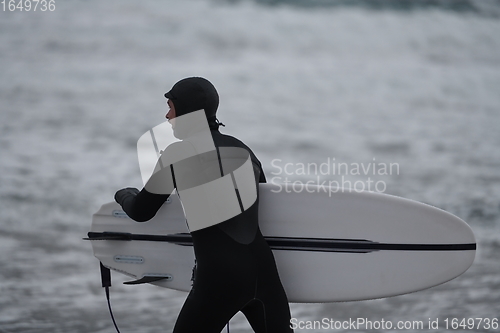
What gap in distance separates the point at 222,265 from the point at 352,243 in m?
0.66

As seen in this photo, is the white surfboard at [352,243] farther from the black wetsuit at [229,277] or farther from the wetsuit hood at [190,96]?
the wetsuit hood at [190,96]

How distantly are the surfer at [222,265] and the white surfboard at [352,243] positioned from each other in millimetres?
401

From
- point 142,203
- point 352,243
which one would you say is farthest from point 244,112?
point 142,203

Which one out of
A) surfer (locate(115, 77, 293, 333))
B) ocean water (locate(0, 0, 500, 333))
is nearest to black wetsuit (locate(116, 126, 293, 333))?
surfer (locate(115, 77, 293, 333))

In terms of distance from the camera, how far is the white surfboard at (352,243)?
2.13 metres

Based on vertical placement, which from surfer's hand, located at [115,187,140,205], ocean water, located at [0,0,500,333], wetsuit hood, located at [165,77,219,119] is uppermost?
wetsuit hood, located at [165,77,219,119]

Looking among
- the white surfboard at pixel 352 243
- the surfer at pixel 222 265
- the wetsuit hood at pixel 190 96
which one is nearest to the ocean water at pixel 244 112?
the white surfboard at pixel 352 243

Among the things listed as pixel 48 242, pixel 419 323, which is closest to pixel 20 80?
pixel 48 242

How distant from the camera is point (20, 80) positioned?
8711 millimetres

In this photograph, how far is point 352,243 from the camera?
7.13 feet

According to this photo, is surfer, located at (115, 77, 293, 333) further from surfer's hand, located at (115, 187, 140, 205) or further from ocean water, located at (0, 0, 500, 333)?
ocean water, located at (0, 0, 500, 333)

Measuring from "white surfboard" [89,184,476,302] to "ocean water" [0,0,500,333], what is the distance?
0.72 metres

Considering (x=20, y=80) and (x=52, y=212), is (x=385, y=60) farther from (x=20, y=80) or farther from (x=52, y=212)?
(x=52, y=212)

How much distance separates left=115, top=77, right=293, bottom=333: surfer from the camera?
165 centimetres
